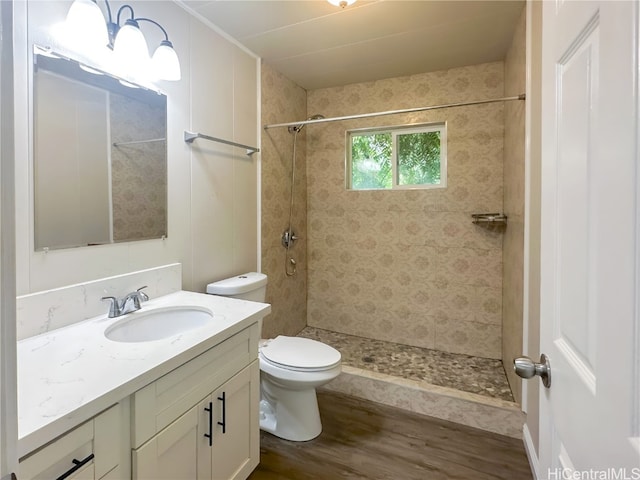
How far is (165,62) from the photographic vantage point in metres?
1.47

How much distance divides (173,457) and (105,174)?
44.6 inches

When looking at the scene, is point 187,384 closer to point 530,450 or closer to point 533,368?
point 533,368

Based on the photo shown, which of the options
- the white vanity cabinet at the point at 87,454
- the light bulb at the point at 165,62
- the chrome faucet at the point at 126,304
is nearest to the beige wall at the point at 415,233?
the light bulb at the point at 165,62

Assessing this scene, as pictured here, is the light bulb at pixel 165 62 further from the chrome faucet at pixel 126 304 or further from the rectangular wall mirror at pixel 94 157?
the chrome faucet at pixel 126 304

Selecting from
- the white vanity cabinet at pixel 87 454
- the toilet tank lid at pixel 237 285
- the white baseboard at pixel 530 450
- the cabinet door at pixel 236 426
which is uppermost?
the toilet tank lid at pixel 237 285

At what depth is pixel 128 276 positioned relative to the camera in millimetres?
1439

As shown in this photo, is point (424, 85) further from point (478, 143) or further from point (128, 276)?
point (128, 276)

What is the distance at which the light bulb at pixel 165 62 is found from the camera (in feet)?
4.80

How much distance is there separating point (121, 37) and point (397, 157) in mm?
2137

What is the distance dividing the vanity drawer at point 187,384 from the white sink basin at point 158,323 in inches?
6.6

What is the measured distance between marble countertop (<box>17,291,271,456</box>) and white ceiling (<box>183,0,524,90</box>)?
65.5 inches

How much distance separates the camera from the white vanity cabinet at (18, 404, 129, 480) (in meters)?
0.66

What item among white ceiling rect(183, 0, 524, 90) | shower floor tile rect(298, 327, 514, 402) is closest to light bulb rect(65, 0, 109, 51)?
white ceiling rect(183, 0, 524, 90)

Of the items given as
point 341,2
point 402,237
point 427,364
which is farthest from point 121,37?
point 427,364
